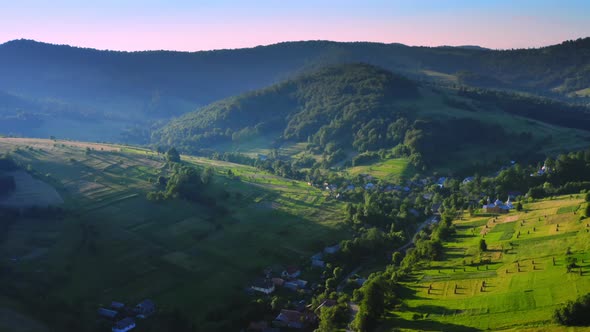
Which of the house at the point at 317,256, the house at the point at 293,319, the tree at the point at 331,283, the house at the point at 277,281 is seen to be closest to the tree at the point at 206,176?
the house at the point at 317,256

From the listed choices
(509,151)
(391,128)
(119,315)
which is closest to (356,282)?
(119,315)

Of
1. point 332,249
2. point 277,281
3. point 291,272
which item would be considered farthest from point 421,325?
point 332,249

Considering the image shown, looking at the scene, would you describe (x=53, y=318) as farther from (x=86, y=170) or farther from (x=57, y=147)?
(x=57, y=147)

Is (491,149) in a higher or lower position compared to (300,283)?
higher

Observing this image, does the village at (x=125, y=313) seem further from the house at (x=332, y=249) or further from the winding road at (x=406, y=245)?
the house at (x=332, y=249)

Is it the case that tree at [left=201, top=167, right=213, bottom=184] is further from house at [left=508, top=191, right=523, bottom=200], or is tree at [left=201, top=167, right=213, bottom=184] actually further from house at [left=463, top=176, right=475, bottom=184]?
house at [left=508, top=191, right=523, bottom=200]

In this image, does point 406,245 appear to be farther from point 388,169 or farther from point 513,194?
point 388,169
